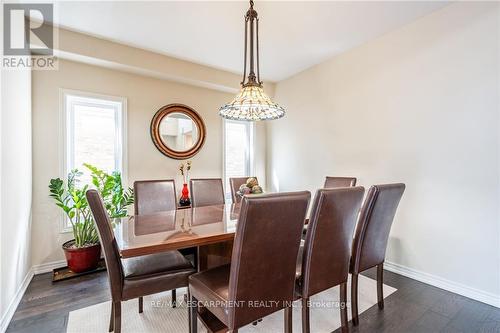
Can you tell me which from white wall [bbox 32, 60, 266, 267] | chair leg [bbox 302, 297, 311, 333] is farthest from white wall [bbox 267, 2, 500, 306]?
white wall [bbox 32, 60, 266, 267]

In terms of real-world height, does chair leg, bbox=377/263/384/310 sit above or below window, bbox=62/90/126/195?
below

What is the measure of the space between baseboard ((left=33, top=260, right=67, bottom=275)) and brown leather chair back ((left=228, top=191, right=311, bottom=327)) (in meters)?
2.70

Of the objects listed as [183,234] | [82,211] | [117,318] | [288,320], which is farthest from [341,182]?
[82,211]

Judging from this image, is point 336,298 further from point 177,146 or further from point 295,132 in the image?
point 177,146

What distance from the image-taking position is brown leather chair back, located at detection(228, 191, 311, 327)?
3.92 ft

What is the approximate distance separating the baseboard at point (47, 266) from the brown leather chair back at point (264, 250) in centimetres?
270

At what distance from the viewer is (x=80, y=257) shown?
106 inches

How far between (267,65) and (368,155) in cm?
199

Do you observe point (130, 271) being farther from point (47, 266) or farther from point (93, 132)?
point (93, 132)

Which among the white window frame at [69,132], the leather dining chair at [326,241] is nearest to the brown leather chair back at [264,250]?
the leather dining chair at [326,241]

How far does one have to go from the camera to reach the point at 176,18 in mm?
2570

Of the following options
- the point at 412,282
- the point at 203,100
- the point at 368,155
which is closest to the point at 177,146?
the point at 203,100

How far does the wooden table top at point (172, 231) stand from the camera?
4.45 ft

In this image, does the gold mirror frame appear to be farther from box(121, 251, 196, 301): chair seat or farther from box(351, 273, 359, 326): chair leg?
box(351, 273, 359, 326): chair leg
